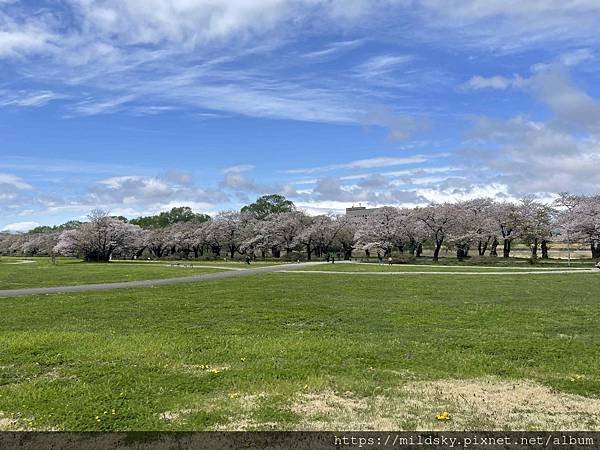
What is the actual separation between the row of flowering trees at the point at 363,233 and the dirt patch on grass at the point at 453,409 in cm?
6293

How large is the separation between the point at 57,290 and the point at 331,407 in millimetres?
21126

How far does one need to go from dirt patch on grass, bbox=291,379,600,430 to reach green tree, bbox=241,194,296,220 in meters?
103

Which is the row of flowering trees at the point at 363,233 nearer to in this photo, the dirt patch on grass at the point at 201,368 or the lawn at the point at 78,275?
the lawn at the point at 78,275

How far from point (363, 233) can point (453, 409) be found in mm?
76978

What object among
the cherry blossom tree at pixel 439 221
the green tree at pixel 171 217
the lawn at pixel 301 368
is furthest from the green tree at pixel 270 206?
the lawn at pixel 301 368

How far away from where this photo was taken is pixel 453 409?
6.12 metres

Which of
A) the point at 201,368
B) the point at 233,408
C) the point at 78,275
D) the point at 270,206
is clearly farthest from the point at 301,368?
the point at 270,206

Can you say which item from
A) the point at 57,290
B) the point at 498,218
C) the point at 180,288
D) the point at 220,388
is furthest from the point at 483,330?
the point at 498,218

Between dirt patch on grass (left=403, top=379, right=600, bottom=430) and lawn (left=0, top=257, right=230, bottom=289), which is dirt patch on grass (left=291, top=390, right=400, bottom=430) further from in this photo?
lawn (left=0, top=257, right=230, bottom=289)

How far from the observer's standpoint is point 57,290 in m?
23.4

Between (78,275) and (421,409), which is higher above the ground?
(78,275)

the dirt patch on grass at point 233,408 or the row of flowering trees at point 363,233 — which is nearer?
the dirt patch on grass at point 233,408

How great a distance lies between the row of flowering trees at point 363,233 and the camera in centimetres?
6750

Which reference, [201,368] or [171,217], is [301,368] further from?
[171,217]
